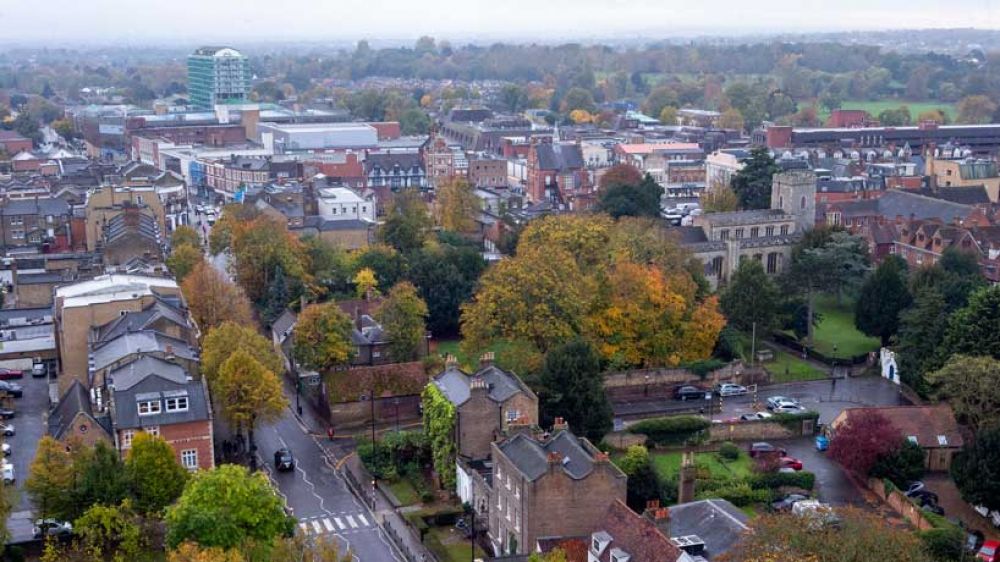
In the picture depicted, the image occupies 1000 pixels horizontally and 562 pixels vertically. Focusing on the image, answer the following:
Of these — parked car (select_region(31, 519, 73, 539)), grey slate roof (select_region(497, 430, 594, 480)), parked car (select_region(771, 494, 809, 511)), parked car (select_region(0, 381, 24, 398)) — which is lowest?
parked car (select_region(771, 494, 809, 511))

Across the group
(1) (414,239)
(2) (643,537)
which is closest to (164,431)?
(2) (643,537)

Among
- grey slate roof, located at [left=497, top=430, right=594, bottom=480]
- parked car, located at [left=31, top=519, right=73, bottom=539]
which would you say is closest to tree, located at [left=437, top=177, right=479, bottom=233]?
grey slate roof, located at [left=497, top=430, right=594, bottom=480]

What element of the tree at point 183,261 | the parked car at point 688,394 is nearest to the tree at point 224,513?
the parked car at point 688,394

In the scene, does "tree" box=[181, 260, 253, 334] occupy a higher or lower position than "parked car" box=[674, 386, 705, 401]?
higher

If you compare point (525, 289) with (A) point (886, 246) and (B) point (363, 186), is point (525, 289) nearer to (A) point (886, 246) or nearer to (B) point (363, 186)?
(A) point (886, 246)

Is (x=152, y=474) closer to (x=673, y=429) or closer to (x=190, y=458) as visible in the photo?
(x=190, y=458)

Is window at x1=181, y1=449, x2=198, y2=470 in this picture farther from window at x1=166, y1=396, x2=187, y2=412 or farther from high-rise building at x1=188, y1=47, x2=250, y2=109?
high-rise building at x1=188, y1=47, x2=250, y2=109

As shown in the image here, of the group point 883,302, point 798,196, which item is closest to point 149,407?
point 883,302
